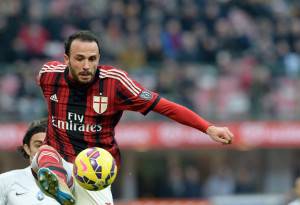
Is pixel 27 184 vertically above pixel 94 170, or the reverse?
pixel 94 170

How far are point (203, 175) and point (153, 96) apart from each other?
556 inches

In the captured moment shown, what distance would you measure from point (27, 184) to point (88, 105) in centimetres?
99

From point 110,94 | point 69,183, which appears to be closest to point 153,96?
point 110,94

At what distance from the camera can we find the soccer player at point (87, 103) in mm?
9383

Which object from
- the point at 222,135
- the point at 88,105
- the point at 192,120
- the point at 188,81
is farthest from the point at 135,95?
the point at 188,81

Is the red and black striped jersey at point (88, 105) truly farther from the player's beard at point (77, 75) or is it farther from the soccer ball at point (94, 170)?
the soccer ball at point (94, 170)

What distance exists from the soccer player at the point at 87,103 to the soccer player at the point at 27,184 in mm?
379

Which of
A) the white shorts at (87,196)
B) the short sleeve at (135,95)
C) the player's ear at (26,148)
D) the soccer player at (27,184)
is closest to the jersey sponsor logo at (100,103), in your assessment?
the short sleeve at (135,95)

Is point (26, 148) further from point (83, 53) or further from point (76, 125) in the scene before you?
point (83, 53)

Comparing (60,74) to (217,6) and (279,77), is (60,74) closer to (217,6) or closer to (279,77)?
(279,77)

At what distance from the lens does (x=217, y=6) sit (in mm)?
23734

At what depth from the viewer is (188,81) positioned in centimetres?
2075

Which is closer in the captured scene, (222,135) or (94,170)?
(94,170)

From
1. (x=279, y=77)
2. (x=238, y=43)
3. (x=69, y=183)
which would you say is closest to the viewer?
(x=69, y=183)
